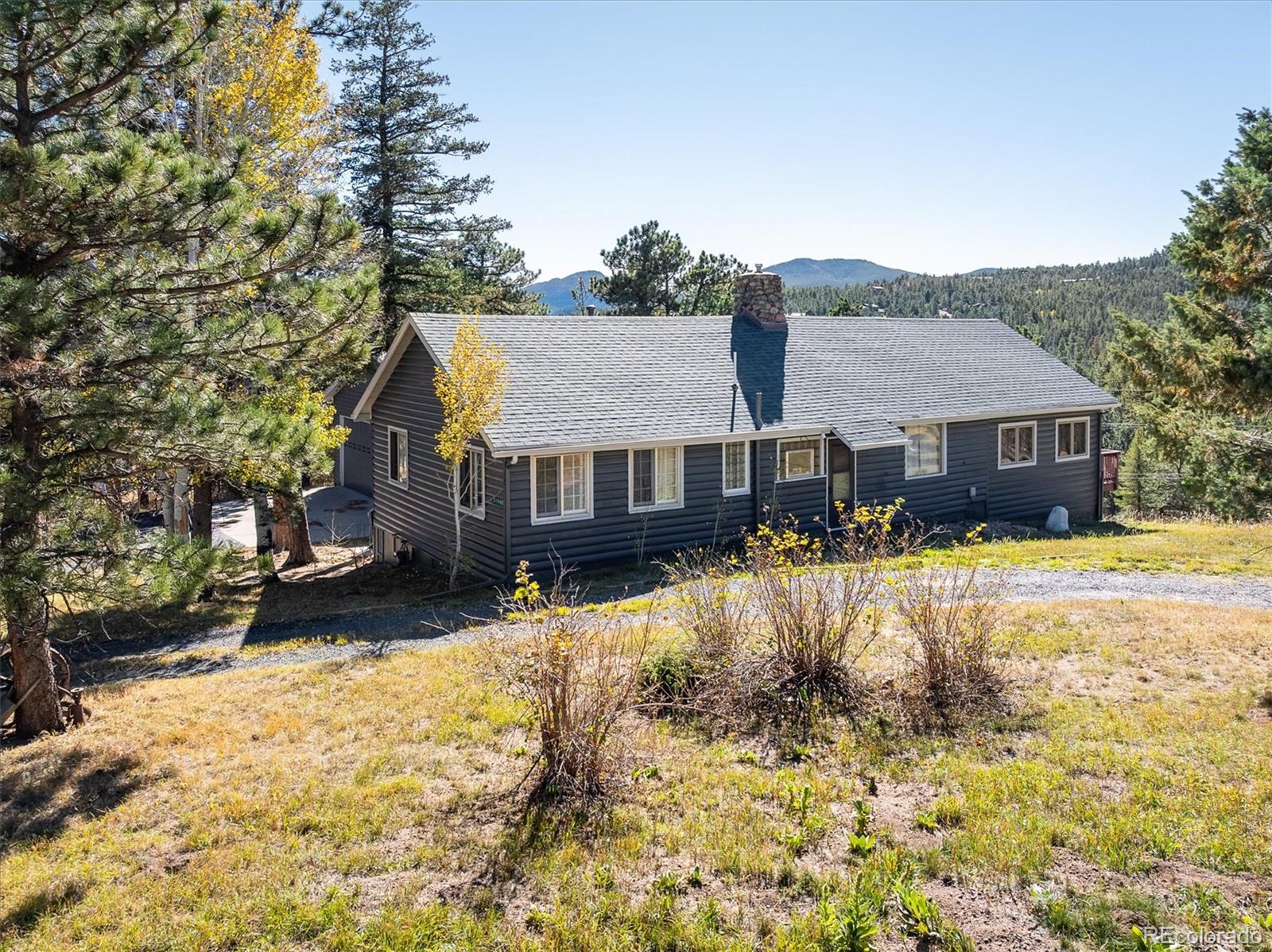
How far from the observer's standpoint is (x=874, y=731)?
7309mm

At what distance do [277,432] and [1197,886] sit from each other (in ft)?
25.0

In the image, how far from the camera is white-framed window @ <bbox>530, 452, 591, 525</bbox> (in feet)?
49.2

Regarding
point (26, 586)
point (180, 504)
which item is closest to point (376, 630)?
point (180, 504)

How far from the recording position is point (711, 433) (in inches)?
646

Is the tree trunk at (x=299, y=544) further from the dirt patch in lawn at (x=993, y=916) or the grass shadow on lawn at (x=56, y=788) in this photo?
the dirt patch in lawn at (x=993, y=916)

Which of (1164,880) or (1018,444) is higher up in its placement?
(1018,444)

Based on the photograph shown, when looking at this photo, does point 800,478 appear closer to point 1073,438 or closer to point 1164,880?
point 1073,438

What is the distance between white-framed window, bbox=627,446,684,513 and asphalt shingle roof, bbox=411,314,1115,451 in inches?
20.4

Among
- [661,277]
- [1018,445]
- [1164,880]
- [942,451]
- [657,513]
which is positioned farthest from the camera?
[661,277]

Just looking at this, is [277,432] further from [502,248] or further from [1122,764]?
[502,248]

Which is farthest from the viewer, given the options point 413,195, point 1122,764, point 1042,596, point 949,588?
point 413,195

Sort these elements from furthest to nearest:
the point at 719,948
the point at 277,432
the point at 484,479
→ 1. the point at 484,479
2. the point at 277,432
3. the point at 719,948

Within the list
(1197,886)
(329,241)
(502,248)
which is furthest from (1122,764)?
(502,248)

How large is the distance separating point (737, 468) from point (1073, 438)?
36.8 feet
